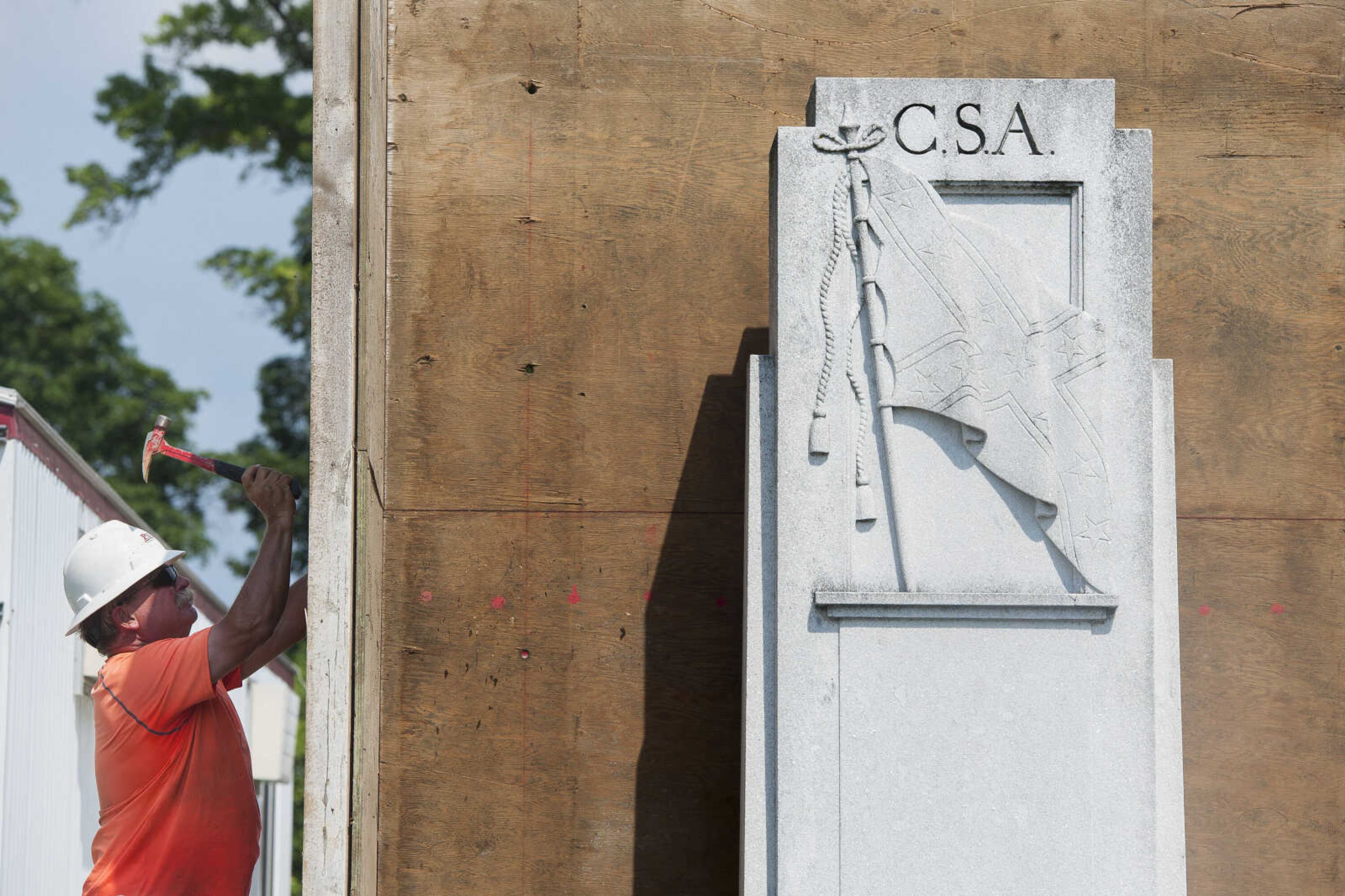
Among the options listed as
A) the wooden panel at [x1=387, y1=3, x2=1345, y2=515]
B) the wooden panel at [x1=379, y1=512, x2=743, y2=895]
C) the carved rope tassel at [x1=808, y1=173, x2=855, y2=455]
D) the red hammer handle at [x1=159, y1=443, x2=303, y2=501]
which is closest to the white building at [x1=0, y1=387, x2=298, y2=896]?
the red hammer handle at [x1=159, y1=443, x2=303, y2=501]

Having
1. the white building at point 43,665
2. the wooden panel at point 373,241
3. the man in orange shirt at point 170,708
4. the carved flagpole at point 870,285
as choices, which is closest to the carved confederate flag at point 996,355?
the carved flagpole at point 870,285

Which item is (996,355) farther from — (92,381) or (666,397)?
(92,381)

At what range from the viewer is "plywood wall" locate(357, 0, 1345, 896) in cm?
642

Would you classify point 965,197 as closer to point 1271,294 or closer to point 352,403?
point 1271,294

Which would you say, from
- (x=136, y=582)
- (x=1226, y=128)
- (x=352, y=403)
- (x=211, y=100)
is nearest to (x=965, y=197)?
(x=1226, y=128)

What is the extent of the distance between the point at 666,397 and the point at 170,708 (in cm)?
238

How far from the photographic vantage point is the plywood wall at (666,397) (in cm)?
642

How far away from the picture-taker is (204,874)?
5746 mm

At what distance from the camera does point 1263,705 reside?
6.45 m

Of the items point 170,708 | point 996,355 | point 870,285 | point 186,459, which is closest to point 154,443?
point 186,459

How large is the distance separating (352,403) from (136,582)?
118 cm

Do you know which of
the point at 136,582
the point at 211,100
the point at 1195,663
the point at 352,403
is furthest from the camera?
the point at 211,100

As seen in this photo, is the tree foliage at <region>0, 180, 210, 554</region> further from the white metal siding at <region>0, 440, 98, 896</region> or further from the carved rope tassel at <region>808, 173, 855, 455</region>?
the carved rope tassel at <region>808, 173, 855, 455</region>

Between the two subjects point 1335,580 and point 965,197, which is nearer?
point 965,197
